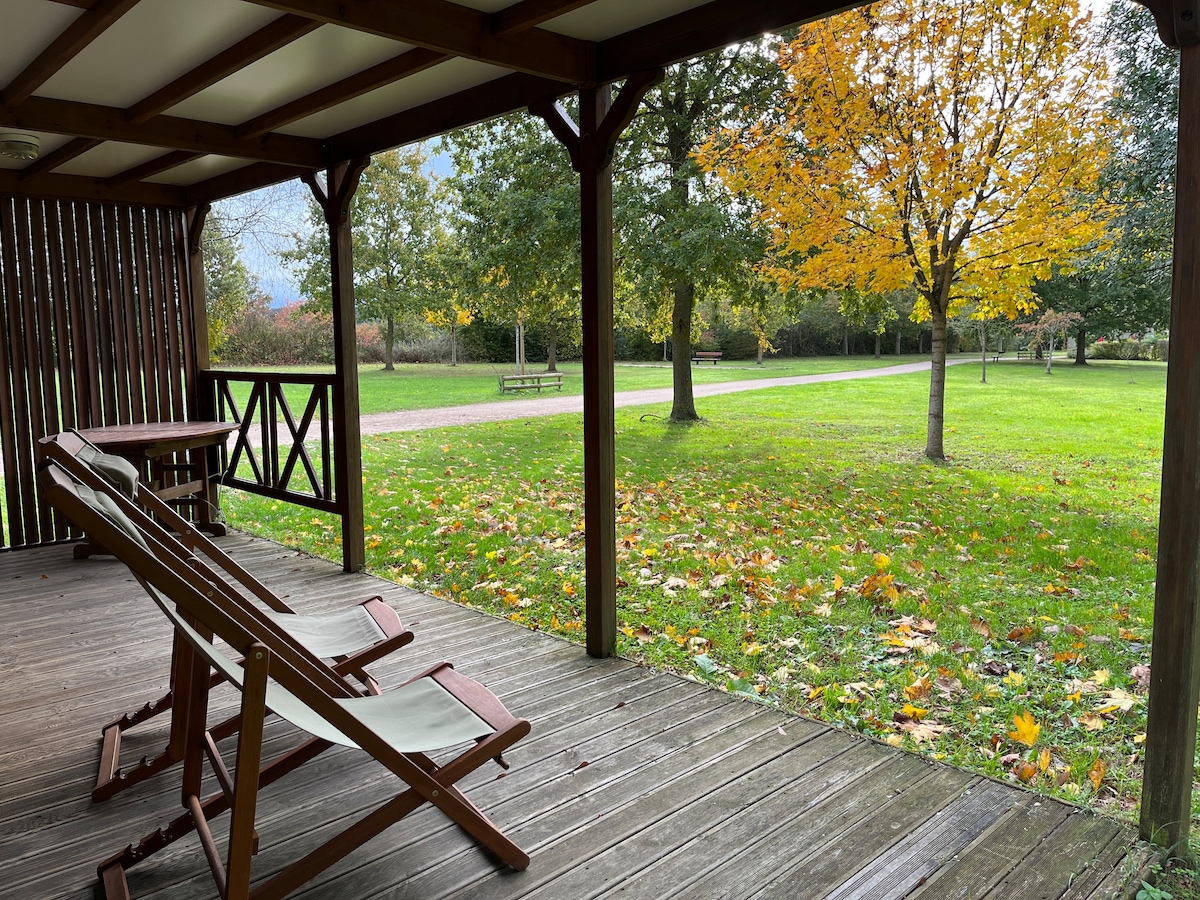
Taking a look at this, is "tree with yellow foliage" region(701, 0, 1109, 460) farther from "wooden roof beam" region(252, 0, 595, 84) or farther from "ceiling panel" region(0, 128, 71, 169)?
"ceiling panel" region(0, 128, 71, 169)

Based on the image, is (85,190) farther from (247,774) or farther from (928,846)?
(928,846)

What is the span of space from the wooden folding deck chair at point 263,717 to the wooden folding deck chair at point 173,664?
13 cm

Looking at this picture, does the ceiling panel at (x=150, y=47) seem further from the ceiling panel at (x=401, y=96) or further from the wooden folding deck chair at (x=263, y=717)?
the wooden folding deck chair at (x=263, y=717)

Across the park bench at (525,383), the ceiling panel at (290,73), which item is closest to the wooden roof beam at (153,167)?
the ceiling panel at (290,73)

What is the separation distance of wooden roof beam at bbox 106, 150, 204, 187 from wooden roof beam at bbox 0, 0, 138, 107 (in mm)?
1055

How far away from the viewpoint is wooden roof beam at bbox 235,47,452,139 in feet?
10.5

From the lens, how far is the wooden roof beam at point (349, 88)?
319cm

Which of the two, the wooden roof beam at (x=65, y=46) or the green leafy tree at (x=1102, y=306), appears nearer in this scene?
the wooden roof beam at (x=65, y=46)

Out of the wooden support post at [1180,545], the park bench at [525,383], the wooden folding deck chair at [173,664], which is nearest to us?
the wooden support post at [1180,545]

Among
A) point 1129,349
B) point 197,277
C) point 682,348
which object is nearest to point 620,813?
point 197,277

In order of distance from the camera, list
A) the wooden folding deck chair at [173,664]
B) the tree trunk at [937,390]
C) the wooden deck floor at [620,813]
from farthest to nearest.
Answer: the tree trunk at [937,390]
the wooden folding deck chair at [173,664]
the wooden deck floor at [620,813]

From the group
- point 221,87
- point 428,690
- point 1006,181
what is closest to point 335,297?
point 221,87

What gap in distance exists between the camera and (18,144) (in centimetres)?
433

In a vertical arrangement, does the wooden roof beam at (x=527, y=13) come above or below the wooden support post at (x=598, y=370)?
above
